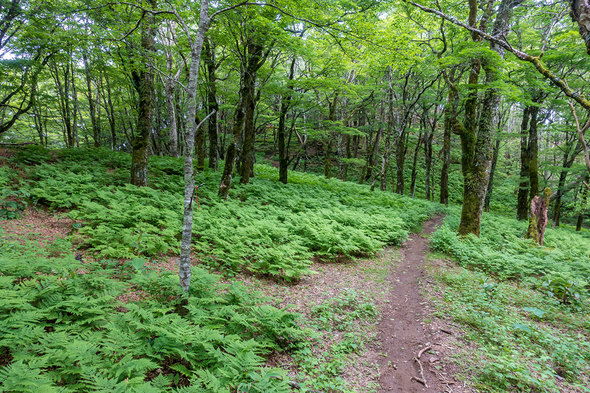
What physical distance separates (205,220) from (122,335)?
498cm

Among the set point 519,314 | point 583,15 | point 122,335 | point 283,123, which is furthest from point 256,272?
point 283,123

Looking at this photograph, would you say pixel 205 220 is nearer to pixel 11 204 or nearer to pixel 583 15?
pixel 11 204

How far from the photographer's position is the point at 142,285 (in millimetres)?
4141

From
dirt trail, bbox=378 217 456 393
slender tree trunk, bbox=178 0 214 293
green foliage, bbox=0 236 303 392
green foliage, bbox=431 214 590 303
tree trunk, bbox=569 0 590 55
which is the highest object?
tree trunk, bbox=569 0 590 55

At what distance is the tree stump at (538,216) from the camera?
995 centimetres

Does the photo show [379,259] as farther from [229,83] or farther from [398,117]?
[398,117]

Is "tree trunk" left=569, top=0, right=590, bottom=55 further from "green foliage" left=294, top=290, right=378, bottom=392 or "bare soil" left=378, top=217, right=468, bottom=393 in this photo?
"green foliage" left=294, top=290, right=378, bottom=392

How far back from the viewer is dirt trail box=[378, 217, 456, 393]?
354 cm

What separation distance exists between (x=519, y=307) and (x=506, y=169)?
3797 centimetres

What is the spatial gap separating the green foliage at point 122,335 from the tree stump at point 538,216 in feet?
35.5

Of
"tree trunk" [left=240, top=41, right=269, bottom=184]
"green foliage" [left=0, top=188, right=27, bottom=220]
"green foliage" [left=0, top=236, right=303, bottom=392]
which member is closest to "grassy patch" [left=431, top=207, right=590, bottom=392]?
"green foliage" [left=0, top=236, right=303, bottom=392]

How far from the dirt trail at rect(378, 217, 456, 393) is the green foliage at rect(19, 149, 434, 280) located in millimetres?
1789

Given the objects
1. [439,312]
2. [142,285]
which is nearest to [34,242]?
[142,285]

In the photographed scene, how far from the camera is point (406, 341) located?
4.42 metres
